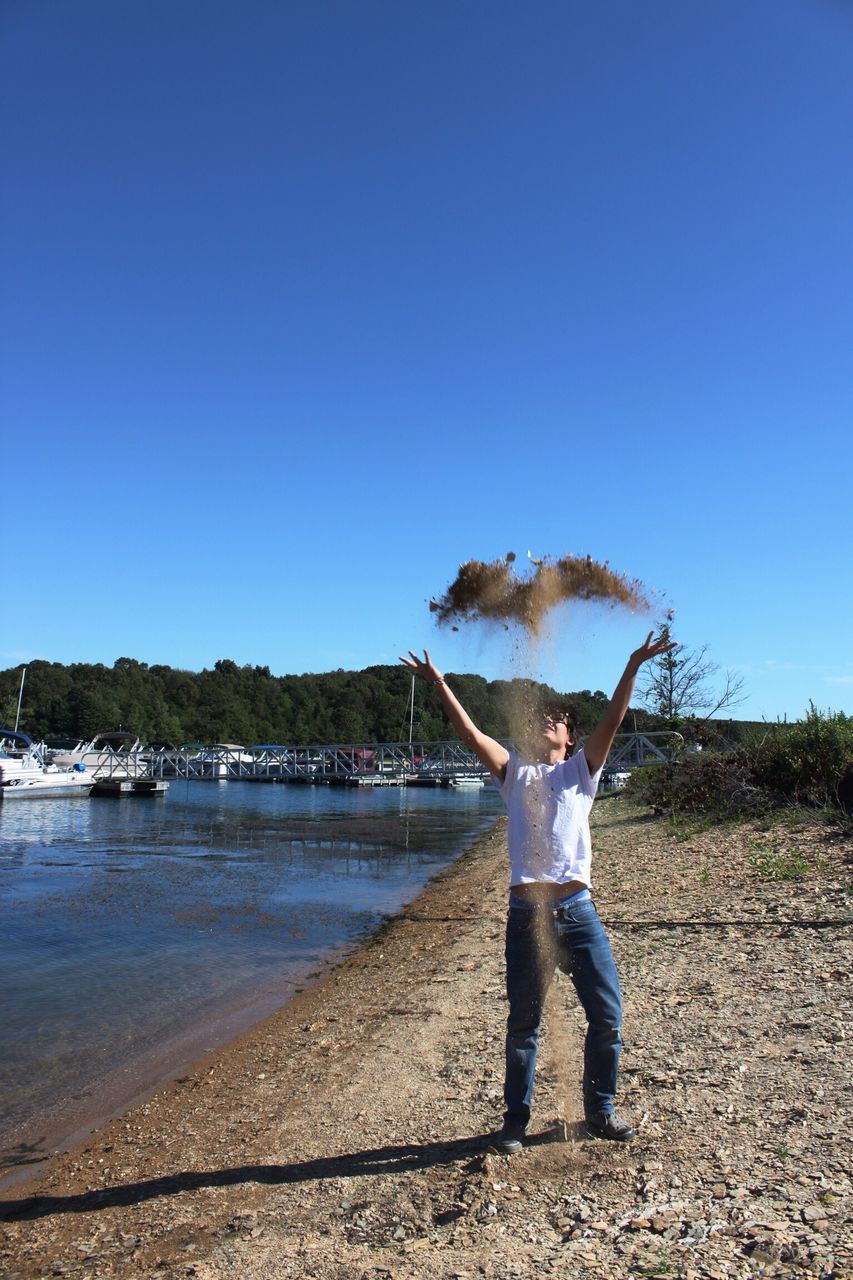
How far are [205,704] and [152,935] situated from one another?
147318mm

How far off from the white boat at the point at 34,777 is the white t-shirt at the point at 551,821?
64125 millimetres

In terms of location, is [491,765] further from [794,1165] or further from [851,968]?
[851,968]

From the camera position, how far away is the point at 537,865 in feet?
14.8

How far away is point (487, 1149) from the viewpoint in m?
4.66

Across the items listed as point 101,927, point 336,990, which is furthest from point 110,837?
point 336,990

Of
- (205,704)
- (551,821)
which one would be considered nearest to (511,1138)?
(551,821)

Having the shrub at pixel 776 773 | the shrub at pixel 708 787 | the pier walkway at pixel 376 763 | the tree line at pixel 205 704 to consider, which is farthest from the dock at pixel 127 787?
the shrub at pixel 776 773

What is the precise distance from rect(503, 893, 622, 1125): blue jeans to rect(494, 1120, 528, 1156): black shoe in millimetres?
33

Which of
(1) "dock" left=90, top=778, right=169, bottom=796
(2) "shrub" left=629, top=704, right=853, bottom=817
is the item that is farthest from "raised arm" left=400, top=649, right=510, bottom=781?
(1) "dock" left=90, top=778, right=169, bottom=796

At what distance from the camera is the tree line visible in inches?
5027

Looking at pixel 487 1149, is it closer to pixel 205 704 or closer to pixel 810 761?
pixel 810 761

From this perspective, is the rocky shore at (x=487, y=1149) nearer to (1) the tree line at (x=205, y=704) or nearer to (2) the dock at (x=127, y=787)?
(2) the dock at (x=127, y=787)

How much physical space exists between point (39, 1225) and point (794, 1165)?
4.24 meters

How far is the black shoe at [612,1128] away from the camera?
14.8 ft
